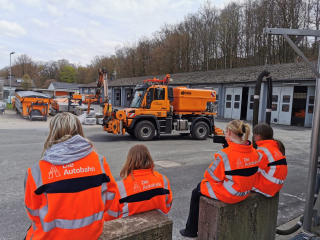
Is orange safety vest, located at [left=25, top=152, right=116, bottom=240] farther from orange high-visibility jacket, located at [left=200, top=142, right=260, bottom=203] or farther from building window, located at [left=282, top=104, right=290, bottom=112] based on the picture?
building window, located at [left=282, top=104, right=290, bottom=112]

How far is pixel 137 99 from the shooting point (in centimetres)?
1269

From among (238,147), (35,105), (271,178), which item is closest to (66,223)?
(238,147)

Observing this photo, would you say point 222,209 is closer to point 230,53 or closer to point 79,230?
point 79,230

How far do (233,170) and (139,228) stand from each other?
3.93 ft

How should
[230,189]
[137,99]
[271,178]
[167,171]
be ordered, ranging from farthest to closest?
[137,99] < [167,171] < [271,178] < [230,189]

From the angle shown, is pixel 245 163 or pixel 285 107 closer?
pixel 245 163

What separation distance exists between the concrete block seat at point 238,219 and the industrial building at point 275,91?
19.3 meters

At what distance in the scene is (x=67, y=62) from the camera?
98.2 meters

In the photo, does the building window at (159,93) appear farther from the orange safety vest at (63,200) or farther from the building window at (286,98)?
the building window at (286,98)

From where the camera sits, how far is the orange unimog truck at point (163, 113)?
12.1m

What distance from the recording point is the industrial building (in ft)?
70.1

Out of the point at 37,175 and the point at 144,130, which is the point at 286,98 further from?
the point at 37,175

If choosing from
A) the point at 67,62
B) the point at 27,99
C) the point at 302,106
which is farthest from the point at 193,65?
the point at 67,62

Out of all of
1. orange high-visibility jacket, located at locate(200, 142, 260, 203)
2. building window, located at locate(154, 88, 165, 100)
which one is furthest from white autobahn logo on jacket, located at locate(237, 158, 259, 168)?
building window, located at locate(154, 88, 165, 100)
